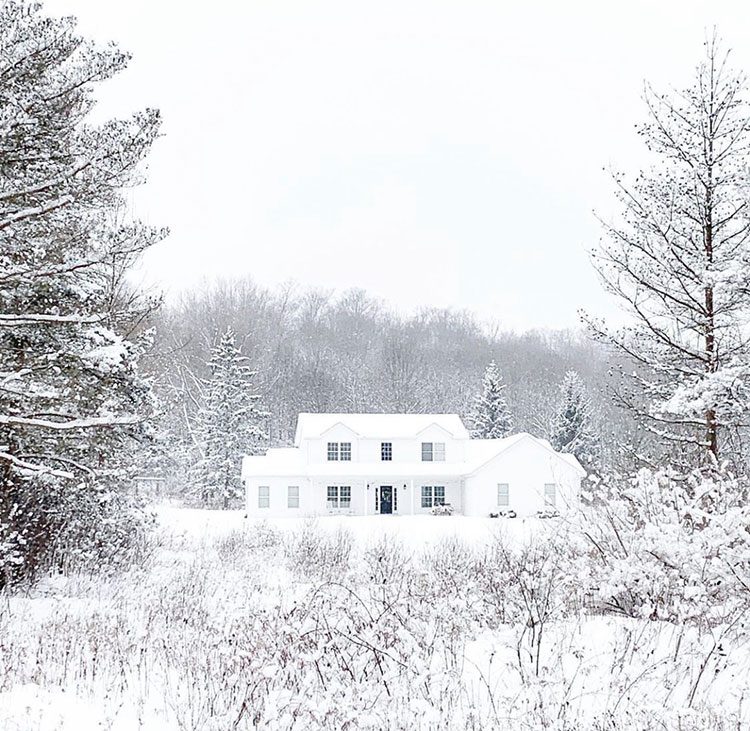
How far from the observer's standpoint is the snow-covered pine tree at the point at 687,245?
12609mm

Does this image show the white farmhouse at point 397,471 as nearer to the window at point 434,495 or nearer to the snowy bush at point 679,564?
the window at point 434,495

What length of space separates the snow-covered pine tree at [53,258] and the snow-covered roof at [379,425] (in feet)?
81.5

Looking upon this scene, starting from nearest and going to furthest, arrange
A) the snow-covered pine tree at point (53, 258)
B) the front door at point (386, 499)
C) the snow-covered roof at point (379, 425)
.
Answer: the snow-covered pine tree at point (53, 258) → the front door at point (386, 499) → the snow-covered roof at point (379, 425)

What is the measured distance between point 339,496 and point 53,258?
26034 mm

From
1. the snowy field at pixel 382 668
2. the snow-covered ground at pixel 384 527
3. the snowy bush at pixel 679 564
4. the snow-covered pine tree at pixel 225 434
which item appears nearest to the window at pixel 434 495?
the snow-covered ground at pixel 384 527

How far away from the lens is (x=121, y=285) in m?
16.4

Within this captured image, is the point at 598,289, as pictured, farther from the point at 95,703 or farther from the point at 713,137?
the point at 95,703

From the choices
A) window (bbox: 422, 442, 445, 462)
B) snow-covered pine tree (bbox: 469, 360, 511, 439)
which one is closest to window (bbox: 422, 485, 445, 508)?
window (bbox: 422, 442, 445, 462)

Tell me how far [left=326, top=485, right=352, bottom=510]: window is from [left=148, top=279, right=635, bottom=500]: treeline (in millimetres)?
9389

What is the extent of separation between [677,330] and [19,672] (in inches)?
421

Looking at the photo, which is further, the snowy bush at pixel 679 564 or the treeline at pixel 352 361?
the treeline at pixel 352 361

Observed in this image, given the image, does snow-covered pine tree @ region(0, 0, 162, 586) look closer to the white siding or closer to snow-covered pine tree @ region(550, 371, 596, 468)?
the white siding

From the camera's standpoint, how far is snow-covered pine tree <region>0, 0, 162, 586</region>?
8.80 metres

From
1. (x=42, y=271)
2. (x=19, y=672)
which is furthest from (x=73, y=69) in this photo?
(x=19, y=672)
